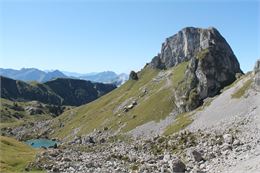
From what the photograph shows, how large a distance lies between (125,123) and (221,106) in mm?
64310

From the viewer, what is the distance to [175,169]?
56156 millimetres

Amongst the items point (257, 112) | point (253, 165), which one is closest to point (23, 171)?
point (253, 165)

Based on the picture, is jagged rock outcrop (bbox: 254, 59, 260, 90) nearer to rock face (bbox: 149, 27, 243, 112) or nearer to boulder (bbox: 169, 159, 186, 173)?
rock face (bbox: 149, 27, 243, 112)

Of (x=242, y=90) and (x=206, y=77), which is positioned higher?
(x=206, y=77)

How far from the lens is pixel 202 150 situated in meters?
70.4

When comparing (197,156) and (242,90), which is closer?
(197,156)

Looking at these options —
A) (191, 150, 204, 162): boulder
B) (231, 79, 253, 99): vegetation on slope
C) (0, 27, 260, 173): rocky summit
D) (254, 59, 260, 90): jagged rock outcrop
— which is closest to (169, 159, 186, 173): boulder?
(0, 27, 260, 173): rocky summit

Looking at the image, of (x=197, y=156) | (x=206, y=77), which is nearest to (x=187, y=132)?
(x=206, y=77)

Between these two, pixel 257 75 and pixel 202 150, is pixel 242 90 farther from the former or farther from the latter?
pixel 202 150

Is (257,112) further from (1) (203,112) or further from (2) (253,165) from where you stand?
(2) (253,165)

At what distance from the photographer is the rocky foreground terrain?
2185 inches

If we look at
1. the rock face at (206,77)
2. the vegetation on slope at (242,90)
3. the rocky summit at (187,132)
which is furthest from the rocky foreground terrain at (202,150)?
the rock face at (206,77)

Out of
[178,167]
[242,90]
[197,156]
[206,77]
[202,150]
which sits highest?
[206,77]

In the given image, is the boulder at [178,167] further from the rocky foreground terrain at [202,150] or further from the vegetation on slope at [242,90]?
the vegetation on slope at [242,90]
